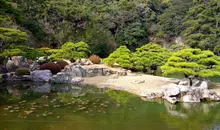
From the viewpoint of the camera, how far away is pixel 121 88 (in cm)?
1471

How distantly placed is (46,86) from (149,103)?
21.2 feet

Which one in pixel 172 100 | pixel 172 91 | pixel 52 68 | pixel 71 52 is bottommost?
pixel 172 100

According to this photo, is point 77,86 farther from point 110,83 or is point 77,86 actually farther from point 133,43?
point 133,43

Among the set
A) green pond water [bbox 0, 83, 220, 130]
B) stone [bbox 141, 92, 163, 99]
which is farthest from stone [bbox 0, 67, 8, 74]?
stone [bbox 141, 92, 163, 99]

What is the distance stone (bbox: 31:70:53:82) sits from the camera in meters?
16.6

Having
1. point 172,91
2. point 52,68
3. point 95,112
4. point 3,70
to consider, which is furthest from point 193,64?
point 3,70

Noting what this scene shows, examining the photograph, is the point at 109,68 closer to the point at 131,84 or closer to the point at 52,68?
the point at 52,68

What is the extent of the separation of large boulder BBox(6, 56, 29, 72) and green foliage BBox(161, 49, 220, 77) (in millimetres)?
9544

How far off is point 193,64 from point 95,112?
6.23 m

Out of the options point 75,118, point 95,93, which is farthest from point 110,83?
point 75,118

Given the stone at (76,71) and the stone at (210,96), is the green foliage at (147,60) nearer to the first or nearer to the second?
the stone at (76,71)

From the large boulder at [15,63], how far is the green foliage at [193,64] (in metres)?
9.54

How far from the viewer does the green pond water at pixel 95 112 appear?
314 inches

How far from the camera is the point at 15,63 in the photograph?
58.8ft
